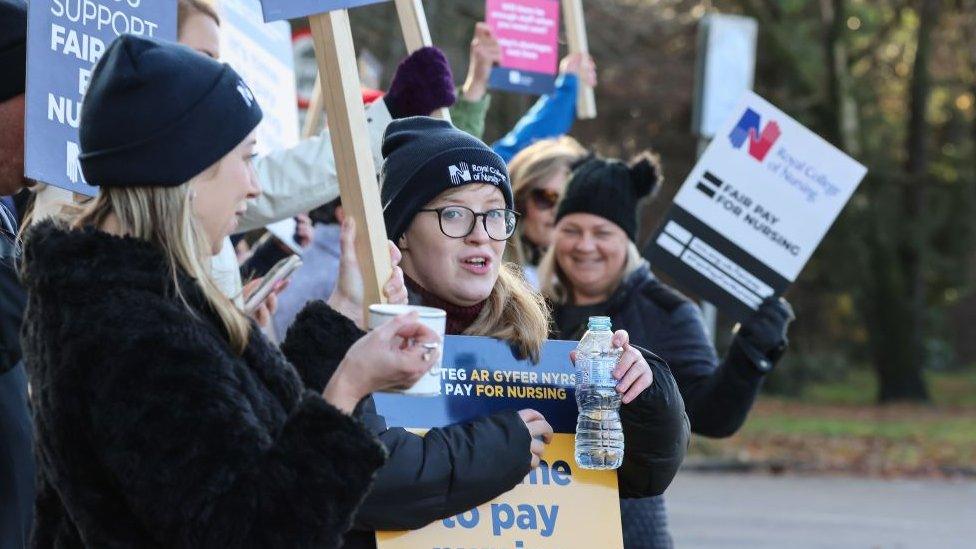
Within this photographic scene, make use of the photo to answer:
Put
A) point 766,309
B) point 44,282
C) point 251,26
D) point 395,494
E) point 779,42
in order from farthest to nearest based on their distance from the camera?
1. point 779,42
2. point 251,26
3. point 766,309
4. point 395,494
5. point 44,282

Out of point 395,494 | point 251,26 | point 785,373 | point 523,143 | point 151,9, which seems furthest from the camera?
point 785,373

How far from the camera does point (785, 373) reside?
96.7 feet

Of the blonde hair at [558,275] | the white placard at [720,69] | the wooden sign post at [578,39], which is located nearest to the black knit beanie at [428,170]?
the blonde hair at [558,275]

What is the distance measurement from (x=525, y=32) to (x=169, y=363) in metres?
4.84

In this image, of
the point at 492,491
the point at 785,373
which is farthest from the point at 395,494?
the point at 785,373

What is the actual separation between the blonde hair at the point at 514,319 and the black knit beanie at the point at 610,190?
5.97ft

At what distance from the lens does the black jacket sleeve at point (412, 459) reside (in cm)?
320

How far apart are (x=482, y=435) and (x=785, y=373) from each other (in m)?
26.8

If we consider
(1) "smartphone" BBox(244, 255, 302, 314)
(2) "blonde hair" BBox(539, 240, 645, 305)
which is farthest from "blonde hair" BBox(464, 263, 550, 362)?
(2) "blonde hair" BBox(539, 240, 645, 305)

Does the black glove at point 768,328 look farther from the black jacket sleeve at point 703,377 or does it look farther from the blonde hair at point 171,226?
the blonde hair at point 171,226

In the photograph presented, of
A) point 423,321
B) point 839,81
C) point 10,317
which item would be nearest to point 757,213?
point 10,317

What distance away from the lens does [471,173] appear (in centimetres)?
370

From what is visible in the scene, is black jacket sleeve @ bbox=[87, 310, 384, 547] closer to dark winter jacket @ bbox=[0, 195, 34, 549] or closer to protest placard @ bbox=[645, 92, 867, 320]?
dark winter jacket @ bbox=[0, 195, 34, 549]

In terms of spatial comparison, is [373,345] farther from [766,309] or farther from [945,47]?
[945,47]
